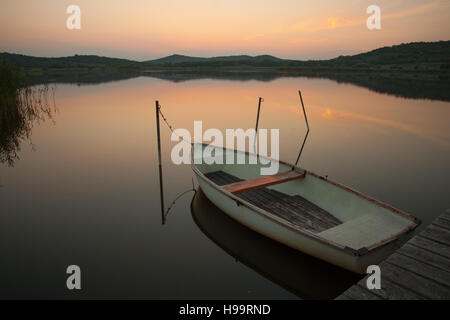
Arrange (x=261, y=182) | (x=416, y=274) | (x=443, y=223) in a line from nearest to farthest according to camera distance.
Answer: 1. (x=416, y=274)
2. (x=443, y=223)
3. (x=261, y=182)

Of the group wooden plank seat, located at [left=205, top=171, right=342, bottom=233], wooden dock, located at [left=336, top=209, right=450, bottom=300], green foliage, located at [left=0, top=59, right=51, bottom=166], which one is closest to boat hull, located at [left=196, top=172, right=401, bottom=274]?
wooden dock, located at [left=336, top=209, right=450, bottom=300]

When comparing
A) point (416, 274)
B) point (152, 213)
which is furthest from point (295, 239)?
point (152, 213)

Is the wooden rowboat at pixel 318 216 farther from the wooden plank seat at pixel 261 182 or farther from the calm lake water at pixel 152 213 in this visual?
the calm lake water at pixel 152 213

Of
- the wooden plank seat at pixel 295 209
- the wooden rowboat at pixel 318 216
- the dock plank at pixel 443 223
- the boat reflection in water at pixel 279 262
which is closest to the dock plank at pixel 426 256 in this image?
the wooden rowboat at pixel 318 216

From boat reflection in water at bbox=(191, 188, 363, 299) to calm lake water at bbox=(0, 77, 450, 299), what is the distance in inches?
0.9

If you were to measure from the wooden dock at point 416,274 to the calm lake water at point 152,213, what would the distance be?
1.34 m

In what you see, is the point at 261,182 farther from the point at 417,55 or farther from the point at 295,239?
the point at 417,55

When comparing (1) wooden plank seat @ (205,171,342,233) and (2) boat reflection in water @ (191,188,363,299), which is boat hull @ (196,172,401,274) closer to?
(2) boat reflection in water @ (191,188,363,299)

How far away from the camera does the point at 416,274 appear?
371cm

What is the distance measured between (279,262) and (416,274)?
2558mm

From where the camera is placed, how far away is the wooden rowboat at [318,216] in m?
4.65

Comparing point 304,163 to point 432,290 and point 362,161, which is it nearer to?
point 362,161

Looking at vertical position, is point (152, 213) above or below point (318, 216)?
below

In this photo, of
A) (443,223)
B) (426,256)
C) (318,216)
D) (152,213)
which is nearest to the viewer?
(426,256)
